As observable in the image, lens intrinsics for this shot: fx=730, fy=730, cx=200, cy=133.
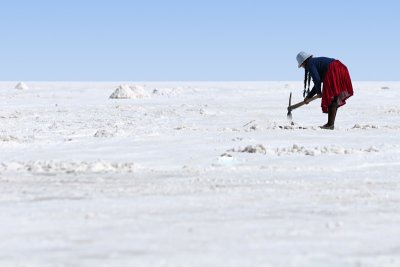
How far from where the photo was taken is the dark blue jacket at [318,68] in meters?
9.77

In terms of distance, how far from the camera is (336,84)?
391 inches

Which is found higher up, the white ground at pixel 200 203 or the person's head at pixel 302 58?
the person's head at pixel 302 58

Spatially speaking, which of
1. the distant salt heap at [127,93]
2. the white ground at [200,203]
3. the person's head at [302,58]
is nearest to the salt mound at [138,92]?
the distant salt heap at [127,93]

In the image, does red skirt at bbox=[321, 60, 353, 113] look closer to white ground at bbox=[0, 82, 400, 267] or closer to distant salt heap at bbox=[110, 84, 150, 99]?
white ground at bbox=[0, 82, 400, 267]

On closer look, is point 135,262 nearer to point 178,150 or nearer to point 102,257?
point 102,257

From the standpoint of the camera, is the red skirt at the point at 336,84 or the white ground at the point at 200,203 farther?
the red skirt at the point at 336,84

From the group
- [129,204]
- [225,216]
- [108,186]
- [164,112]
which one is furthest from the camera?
[164,112]

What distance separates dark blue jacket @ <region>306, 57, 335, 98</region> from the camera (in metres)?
9.77

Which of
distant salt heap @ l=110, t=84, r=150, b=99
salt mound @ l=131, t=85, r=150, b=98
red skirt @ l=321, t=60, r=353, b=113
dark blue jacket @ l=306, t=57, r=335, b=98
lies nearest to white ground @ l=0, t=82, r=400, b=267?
dark blue jacket @ l=306, t=57, r=335, b=98

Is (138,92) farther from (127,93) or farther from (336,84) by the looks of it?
(336,84)

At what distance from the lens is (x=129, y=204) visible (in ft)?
13.1

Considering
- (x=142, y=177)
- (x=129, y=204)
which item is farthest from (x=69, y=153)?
(x=129, y=204)

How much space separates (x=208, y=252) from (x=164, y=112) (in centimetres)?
1393

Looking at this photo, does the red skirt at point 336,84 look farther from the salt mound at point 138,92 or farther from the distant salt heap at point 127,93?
the salt mound at point 138,92
